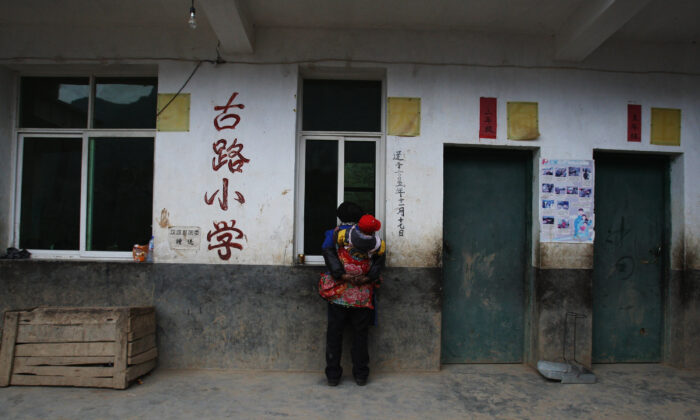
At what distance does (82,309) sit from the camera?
3.55 m

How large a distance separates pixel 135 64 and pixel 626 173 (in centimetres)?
537

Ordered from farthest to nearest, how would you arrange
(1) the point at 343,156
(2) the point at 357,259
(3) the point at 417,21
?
(1) the point at 343,156 → (3) the point at 417,21 → (2) the point at 357,259

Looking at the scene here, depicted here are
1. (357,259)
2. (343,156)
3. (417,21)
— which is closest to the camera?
(357,259)

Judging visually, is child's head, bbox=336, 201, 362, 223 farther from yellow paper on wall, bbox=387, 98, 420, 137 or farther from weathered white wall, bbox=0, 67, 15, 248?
weathered white wall, bbox=0, 67, 15, 248

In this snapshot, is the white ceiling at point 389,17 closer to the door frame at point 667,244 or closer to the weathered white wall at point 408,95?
the weathered white wall at point 408,95

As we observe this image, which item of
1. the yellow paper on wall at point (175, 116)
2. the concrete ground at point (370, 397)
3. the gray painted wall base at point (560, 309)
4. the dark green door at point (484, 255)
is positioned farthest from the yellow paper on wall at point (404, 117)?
the concrete ground at point (370, 397)

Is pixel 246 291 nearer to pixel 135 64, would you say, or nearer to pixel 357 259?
pixel 357 259

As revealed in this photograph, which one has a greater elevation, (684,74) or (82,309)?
(684,74)

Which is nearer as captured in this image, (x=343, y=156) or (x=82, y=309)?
(x=82, y=309)

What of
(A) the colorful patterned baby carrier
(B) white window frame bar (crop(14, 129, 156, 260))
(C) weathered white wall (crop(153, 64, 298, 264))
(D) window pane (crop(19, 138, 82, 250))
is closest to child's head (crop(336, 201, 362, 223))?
(A) the colorful patterned baby carrier

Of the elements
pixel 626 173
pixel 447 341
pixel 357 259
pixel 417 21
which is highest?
pixel 417 21

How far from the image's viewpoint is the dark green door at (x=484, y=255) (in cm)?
424

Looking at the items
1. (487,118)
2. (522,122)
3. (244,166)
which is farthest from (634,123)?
(244,166)

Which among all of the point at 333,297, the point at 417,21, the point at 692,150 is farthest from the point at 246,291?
the point at 692,150
